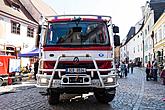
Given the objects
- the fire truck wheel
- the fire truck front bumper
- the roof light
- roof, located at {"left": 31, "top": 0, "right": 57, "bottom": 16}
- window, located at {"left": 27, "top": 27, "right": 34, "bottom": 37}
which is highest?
roof, located at {"left": 31, "top": 0, "right": 57, "bottom": 16}

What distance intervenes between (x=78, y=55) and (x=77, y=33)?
0.81 meters

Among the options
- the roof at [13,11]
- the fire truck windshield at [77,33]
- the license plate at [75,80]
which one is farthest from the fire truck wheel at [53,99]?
the roof at [13,11]

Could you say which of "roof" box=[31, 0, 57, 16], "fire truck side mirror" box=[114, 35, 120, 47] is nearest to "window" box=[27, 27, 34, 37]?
"roof" box=[31, 0, 57, 16]

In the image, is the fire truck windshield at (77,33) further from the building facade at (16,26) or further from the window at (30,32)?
the window at (30,32)

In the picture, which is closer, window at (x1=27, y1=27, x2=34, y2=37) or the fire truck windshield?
the fire truck windshield

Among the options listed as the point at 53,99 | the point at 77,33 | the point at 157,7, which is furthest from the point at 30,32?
the point at 77,33

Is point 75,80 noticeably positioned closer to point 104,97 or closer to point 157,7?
point 104,97

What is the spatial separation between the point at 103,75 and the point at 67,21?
85.9 inches

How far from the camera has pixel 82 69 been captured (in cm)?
878

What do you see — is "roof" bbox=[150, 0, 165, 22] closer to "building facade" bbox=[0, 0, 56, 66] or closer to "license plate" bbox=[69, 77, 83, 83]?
"building facade" bbox=[0, 0, 56, 66]

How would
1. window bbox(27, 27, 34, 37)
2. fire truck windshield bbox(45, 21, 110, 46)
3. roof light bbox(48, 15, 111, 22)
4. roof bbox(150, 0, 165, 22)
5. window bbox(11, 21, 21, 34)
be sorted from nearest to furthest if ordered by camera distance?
1. fire truck windshield bbox(45, 21, 110, 46)
2. roof light bbox(48, 15, 111, 22)
3. window bbox(11, 21, 21, 34)
4. window bbox(27, 27, 34, 37)
5. roof bbox(150, 0, 165, 22)

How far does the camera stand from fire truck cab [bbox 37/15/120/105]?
868 centimetres

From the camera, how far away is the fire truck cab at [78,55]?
8680mm

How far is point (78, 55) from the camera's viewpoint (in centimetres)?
895
